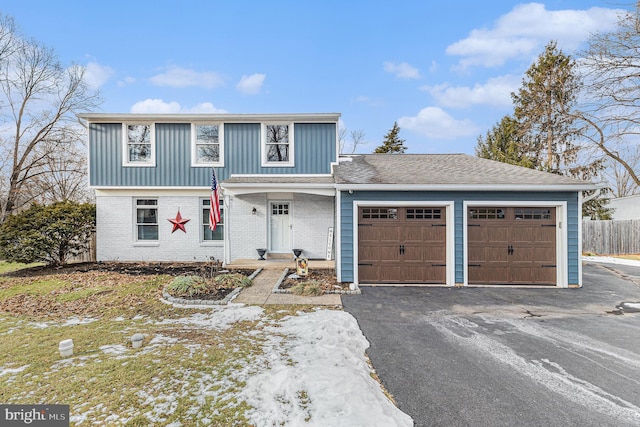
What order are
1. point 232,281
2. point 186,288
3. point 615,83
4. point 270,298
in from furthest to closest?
point 615,83 < point 232,281 < point 186,288 < point 270,298

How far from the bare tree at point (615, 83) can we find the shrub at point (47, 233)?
81.1ft

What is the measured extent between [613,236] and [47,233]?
83.2ft

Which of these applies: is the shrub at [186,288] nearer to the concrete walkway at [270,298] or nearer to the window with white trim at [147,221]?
the concrete walkway at [270,298]

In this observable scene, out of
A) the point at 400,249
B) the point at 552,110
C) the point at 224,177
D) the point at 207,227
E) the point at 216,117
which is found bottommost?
the point at 400,249

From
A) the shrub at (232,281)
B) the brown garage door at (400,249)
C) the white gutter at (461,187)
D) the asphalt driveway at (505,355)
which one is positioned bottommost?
the asphalt driveway at (505,355)

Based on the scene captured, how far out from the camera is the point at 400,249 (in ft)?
26.3

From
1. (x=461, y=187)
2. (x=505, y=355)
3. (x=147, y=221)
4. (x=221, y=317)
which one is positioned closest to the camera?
(x=505, y=355)

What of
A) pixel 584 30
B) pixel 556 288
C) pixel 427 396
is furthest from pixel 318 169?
pixel 584 30

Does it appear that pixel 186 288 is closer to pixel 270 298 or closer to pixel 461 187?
pixel 270 298

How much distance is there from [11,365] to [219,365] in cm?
261

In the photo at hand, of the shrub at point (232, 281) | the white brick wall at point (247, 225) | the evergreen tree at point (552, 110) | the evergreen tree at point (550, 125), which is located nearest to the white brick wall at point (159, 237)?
the white brick wall at point (247, 225)

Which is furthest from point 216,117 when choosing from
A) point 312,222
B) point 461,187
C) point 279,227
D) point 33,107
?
point 33,107

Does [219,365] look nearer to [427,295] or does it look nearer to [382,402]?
[382,402]

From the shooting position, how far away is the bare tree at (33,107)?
14.8 m
